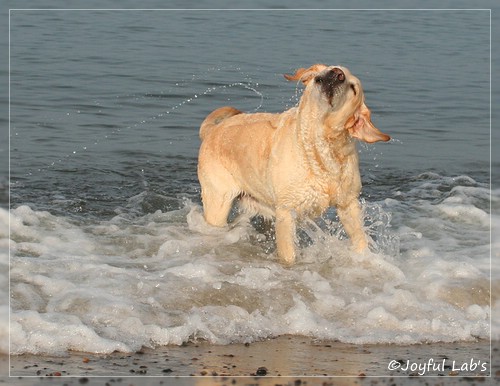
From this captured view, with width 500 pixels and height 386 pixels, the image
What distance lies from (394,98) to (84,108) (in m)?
4.48

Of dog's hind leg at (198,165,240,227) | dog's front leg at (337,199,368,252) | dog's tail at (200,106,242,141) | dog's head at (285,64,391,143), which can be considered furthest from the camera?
dog's tail at (200,106,242,141)

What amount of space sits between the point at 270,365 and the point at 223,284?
1586 mm

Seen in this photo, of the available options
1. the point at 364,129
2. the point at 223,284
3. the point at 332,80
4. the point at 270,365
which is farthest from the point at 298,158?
the point at 270,365

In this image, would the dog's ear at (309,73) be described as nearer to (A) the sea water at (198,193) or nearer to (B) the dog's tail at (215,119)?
(A) the sea water at (198,193)

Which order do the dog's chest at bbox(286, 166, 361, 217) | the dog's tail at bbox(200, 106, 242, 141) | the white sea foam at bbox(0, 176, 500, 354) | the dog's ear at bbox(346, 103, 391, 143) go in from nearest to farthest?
the white sea foam at bbox(0, 176, 500, 354), the dog's ear at bbox(346, 103, 391, 143), the dog's chest at bbox(286, 166, 361, 217), the dog's tail at bbox(200, 106, 242, 141)

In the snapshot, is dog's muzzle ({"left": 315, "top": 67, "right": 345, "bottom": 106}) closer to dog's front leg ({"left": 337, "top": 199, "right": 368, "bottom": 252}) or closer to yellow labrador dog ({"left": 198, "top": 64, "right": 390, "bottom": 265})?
yellow labrador dog ({"left": 198, "top": 64, "right": 390, "bottom": 265})

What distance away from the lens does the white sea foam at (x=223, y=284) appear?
739 cm

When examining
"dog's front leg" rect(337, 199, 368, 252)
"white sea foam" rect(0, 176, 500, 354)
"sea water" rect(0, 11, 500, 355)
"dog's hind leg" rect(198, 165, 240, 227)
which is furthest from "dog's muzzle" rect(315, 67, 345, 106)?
"dog's hind leg" rect(198, 165, 240, 227)

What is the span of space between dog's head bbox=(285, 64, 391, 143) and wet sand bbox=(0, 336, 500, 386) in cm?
162

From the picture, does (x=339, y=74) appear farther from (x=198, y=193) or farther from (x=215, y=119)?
(x=198, y=193)

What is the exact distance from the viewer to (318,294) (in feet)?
26.9

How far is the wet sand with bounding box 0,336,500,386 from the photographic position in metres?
6.47

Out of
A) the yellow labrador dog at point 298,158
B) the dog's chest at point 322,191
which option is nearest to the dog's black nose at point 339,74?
the yellow labrador dog at point 298,158

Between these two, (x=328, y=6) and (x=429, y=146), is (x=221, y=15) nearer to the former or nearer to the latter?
(x=328, y=6)
